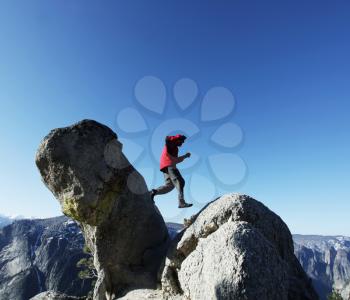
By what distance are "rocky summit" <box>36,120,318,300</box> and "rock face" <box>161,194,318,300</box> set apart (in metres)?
0.05

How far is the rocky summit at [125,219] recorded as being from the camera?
12.2 metres

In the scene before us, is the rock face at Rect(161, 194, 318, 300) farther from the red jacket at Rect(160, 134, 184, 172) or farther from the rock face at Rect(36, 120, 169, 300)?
the rock face at Rect(36, 120, 169, 300)

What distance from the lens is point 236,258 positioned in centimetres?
924

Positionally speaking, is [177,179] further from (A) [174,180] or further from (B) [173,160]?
(B) [173,160]

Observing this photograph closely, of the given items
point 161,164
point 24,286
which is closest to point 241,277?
point 161,164

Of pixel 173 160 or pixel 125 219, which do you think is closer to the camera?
pixel 173 160

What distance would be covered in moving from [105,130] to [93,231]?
5866 millimetres

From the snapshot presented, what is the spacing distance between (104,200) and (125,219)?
5.54ft

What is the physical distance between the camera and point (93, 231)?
1744 cm

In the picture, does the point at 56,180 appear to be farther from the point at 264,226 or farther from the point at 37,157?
the point at 264,226

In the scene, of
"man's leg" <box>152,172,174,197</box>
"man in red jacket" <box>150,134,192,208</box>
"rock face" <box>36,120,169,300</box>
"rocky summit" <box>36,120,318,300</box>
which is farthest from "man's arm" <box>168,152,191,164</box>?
"rock face" <box>36,120,169,300</box>

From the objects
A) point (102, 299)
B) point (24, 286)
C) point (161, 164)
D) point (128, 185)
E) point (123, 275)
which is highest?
point (161, 164)

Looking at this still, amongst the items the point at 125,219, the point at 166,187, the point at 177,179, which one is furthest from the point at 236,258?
the point at 125,219

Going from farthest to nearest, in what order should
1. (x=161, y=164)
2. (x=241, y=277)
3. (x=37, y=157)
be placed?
(x=37, y=157) < (x=161, y=164) < (x=241, y=277)
